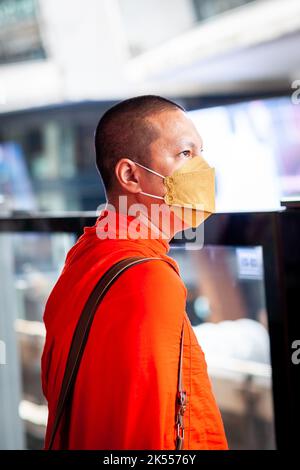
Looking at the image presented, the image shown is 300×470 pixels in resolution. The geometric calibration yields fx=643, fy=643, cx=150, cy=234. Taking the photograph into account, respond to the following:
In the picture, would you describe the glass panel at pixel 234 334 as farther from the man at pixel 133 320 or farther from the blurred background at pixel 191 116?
the man at pixel 133 320

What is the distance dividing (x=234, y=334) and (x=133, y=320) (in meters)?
0.78

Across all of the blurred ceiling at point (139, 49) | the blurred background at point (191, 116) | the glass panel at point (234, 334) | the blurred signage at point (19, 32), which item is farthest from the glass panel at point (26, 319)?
the blurred signage at point (19, 32)

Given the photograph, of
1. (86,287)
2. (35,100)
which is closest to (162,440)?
(86,287)

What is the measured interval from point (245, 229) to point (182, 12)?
2.48m

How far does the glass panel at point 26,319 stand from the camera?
2.35m

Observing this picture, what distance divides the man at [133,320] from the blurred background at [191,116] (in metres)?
0.29

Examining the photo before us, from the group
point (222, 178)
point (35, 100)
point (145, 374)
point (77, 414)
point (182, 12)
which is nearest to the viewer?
point (145, 374)

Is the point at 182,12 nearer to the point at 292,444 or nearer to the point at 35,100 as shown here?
the point at 35,100

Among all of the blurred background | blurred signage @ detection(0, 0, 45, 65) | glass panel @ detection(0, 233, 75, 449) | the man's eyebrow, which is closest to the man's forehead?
the man's eyebrow

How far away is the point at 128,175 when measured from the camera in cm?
117

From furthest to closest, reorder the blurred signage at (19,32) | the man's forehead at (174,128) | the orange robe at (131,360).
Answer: the blurred signage at (19,32) → the man's forehead at (174,128) → the orange robe at (131,360)

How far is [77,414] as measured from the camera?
42.2 inches

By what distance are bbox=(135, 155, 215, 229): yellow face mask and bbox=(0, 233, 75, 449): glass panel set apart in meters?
1.11

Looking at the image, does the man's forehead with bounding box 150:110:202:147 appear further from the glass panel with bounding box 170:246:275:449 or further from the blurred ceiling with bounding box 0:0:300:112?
the blurred ceiling with bounding box 0:0:300:112
